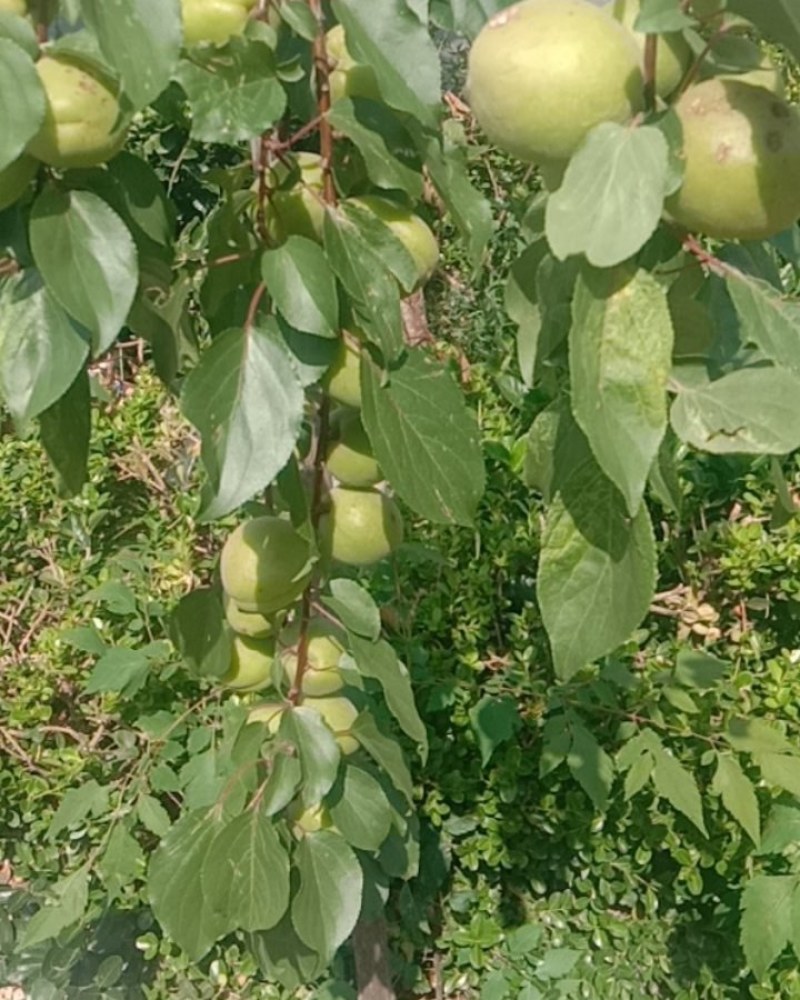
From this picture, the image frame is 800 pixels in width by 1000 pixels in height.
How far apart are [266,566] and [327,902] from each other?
0.31 meters

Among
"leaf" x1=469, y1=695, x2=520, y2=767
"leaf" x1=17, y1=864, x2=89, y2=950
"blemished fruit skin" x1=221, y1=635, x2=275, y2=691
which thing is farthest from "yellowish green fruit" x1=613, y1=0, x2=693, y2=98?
"leaf" x1=17, y1=864, x2=89, y2=950

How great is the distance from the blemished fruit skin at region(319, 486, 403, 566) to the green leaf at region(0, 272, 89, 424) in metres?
0.30

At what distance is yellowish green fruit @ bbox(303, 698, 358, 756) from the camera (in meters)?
1.08

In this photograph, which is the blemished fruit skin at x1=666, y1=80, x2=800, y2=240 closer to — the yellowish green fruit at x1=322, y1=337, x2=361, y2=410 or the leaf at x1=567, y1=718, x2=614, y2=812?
the yellowish green fruit at x1=322, y1=337, x2=361, y2=410

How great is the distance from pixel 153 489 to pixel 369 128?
1.89m

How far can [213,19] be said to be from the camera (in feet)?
2.49

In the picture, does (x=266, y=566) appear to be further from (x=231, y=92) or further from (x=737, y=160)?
(x=737, y=160)

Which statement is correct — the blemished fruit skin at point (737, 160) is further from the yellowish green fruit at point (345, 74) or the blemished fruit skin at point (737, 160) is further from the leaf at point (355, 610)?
the leaf at point (355, 610)

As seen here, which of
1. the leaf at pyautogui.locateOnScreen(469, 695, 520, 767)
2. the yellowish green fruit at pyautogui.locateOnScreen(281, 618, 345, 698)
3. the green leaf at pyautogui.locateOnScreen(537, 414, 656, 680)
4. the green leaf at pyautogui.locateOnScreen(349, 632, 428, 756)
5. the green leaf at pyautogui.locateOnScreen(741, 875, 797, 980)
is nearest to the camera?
the green leaf at pyautogui.locateOnScreen(537, 414, 656, 680)

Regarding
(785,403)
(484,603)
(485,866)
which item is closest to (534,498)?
(484,603)

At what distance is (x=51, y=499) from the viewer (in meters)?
2.54

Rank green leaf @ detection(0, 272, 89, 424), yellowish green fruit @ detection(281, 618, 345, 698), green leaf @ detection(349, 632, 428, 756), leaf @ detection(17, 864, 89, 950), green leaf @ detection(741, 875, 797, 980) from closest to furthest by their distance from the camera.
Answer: green leaf @ detection(0, 272, 89, 424), green leaf @ detection(349, 632, 428, 756), yellowish green fruit @ detection(281, 618, 345, 698), green leaf @ detection(741, 875, 797, 980), leaf @ detection(17, 864, 89, 950)

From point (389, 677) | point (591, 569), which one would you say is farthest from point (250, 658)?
point (591, 569)

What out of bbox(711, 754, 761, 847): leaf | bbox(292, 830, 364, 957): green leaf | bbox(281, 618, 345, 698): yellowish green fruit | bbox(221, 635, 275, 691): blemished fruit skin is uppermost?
bbox(281, 618, 345, 698): yellowish green fruit
